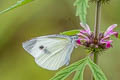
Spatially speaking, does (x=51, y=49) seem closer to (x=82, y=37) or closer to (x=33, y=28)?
(x=82, y=37)

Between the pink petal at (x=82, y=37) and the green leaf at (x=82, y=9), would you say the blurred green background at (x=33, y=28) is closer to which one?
the pink petal at (x=82, y=37)

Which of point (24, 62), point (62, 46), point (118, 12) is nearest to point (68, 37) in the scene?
point (62, 46)

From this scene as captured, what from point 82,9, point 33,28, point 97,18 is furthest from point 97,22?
point 33,28

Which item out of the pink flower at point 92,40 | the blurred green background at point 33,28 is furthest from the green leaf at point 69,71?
the blurred green background at point 33,28

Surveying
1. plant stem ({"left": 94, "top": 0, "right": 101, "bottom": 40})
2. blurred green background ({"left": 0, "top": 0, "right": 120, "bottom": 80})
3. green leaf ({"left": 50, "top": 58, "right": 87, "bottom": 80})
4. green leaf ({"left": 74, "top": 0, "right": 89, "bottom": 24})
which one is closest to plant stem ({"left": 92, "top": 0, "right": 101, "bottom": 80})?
plant stem ({"left": 94, "top": 0, "right": 101, "bottom": 40})

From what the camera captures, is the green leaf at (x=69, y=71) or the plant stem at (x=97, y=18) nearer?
the green leaf at (x=69, y=71)

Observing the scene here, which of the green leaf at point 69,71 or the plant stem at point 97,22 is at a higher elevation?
the plant stem at point 97,22

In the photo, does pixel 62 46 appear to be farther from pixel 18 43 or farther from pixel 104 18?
pixel 18 43
